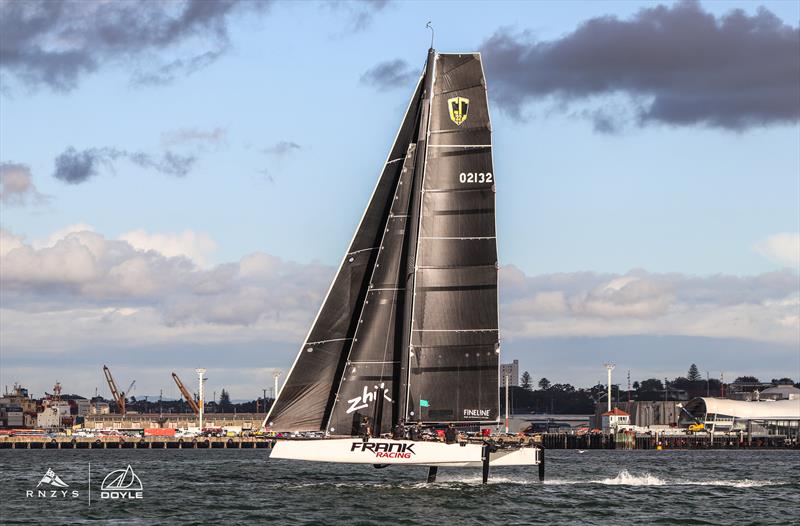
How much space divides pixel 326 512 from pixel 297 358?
8553mm

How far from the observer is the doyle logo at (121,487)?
59.0 m

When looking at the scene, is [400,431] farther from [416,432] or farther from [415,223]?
[415,223]

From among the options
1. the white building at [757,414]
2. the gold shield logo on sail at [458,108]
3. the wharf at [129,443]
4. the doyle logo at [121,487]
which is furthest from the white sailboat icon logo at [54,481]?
the white building at [757,414]

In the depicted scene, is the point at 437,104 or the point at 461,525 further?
the point at 437,104

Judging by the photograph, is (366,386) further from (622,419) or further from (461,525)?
(622,419)

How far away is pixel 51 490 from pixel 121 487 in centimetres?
432

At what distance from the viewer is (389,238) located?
54.7 m

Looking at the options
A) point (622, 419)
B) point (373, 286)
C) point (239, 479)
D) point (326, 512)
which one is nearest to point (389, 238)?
point (373, 286)

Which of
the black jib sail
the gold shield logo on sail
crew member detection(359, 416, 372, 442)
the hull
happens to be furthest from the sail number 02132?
the hull

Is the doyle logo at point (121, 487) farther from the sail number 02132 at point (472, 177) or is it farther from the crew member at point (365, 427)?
the sail number 02132 at point (472, 177)

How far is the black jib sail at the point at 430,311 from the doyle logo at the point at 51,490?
1213cm

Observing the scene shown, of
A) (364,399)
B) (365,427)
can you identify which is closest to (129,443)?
(364,399)

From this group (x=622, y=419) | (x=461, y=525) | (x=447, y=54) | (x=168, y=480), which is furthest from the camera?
(x=622, y=419)

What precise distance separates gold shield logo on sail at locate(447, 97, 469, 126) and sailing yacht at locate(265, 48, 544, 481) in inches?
1.7
